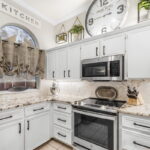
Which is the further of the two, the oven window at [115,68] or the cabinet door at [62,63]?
the cabinet door at [62,63]

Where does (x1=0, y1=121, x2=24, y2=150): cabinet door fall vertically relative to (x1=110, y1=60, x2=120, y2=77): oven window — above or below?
below

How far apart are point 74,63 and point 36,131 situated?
4.94 ft

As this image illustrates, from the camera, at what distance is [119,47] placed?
6.09 ft

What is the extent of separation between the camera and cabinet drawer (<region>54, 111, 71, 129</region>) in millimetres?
2178

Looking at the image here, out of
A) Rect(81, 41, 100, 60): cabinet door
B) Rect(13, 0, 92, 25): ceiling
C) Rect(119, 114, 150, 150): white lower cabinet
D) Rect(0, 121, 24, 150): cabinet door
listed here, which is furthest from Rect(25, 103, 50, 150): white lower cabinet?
Rect(13, 0, 92, 25): ceiling

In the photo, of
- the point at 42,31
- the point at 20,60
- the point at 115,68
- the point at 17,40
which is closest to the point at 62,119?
the point at 115,68

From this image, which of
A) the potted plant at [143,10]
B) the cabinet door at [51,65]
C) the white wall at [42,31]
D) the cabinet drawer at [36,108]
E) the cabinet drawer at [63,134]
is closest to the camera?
the potted plant at [143,10]

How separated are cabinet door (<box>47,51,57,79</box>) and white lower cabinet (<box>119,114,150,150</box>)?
1814 mm

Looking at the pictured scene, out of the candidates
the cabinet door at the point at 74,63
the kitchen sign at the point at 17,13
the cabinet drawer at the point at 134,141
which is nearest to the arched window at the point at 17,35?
the kitchen sign at the point at 17,13

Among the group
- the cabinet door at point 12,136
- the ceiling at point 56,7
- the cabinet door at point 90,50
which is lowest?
the cabinet door at point 12,136

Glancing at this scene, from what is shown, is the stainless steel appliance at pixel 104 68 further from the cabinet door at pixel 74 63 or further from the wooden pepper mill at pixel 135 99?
the wooden pepper mill at pixel 135 99

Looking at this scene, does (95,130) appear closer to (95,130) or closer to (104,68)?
(95,130)

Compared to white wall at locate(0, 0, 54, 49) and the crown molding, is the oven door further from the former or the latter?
the crown molding

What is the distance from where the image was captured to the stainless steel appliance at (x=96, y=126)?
5.29ft
